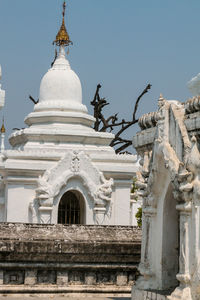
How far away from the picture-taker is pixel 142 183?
31.9ft

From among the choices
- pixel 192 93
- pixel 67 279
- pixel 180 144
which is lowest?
pixel 67 279

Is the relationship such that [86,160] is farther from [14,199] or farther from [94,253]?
[94,253]

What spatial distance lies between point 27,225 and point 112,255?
1.51 metres

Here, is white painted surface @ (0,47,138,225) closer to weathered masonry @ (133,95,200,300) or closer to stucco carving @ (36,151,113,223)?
stucco carving @ (36,151,113,223)

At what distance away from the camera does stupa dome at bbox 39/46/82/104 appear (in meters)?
23.7

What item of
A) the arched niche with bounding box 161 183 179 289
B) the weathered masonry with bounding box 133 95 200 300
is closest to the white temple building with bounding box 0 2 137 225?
the weathered masonry with bounding box 133 95 200 300

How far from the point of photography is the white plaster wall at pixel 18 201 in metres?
21.1

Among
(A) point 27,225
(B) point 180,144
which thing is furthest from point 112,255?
(B) point 180,144

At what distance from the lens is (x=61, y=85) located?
23797 mm

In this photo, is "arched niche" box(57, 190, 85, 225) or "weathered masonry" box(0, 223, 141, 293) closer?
"weathered masonry" box(0, 223, 141, 293)

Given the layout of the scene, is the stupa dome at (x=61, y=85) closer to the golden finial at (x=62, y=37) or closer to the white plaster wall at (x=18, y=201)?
the golden finial at (x=62, y=37)

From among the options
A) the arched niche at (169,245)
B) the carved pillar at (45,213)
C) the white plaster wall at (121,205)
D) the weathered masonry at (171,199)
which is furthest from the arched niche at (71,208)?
the arched niche at (169,245)

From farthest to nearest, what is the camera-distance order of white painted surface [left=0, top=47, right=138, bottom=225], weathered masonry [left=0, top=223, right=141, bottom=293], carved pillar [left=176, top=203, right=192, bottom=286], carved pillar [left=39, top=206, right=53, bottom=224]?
1. white painted surface [left=0, top=47, right=138, bottom=225]
2. carved pillar [left=39, top=206, right=53, bottom=224]
3. weathered masonry [left=0, top=223, right=141, bottom=293]
4. carved pillar [left=176, top=203, right=192, bottom=286]

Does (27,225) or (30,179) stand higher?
(30,179)
